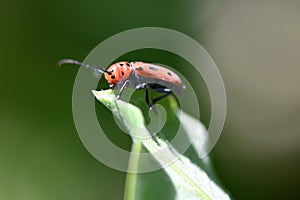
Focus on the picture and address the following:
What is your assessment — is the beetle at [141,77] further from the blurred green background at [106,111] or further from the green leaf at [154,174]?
the blurred green background at [106,111]

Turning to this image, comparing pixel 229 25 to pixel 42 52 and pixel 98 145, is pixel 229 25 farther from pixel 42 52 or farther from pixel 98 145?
pixel 98 145

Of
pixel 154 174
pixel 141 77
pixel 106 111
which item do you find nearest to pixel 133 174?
pixel 154 174

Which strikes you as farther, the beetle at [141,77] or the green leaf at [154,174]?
the beetle at [141,77]

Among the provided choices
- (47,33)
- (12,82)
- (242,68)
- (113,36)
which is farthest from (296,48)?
(12,82)

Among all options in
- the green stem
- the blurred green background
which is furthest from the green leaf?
the blurred green background

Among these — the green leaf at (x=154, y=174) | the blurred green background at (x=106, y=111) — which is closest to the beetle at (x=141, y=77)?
the green leaf at (x=154, y=174)

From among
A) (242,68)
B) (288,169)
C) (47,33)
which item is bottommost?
(288,169)

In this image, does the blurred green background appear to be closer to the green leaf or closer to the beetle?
the beetle
